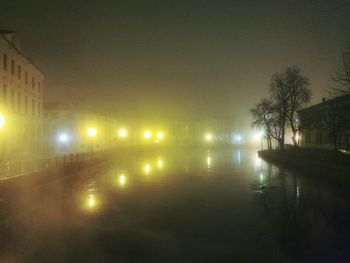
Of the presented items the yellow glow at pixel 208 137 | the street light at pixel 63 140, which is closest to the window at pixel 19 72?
the street light at pixel 63 140

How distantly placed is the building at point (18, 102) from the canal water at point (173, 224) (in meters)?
14.9

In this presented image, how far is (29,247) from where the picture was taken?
8.42m

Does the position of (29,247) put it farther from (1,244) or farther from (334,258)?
(334,258)

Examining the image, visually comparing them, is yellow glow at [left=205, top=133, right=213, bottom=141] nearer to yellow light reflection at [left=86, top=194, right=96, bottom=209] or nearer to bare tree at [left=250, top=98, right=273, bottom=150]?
bare tree at [left=250, top=98, right=273, bottom=150]

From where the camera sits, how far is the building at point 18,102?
3002cm

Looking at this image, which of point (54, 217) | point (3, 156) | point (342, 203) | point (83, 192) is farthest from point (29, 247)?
point (3, 156)

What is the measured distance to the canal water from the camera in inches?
311

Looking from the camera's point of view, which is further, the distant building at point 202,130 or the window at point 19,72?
the distant building at point 202,130

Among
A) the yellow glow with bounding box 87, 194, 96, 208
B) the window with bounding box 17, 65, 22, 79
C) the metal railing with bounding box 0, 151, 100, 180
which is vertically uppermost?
the window with bounding box 17, 65, 22, 79

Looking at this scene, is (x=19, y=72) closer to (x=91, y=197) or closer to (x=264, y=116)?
(x=91, y=197)

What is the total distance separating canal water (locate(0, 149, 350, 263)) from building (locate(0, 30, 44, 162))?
14935mm

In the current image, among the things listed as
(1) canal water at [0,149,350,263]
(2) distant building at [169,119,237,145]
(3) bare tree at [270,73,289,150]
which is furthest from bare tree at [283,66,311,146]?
(2) distant building at [169,119,237,145]

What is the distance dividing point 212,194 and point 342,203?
588 centimetres

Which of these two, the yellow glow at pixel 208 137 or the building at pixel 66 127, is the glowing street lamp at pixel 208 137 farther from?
the building at pixel 66 127
